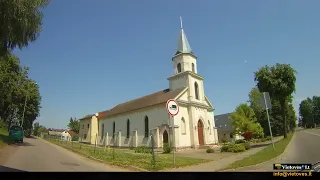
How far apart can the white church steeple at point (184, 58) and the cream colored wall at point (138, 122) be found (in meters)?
8.44

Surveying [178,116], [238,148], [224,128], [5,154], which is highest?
[178,116]

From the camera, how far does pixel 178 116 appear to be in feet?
95.1

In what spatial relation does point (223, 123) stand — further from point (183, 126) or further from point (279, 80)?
point (279, 80)

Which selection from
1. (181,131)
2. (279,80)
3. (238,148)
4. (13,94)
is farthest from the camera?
(181,131)

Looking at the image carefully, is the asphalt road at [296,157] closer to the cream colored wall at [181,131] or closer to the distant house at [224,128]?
the cream colored wall at [181,131]

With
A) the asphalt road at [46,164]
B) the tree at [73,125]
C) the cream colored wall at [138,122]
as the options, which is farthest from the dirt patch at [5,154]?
the tree at [73,125]

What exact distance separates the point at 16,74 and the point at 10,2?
9376 millimetres

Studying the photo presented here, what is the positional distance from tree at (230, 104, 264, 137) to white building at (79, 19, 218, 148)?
505 cm

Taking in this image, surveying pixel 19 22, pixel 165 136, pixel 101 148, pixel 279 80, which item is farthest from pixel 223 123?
pixel 19 22

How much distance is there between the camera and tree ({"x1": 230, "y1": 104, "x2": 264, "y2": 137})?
36531 mm

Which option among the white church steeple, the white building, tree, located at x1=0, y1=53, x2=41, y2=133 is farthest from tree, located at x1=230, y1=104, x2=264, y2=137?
tree, located at x1=0, y1=53, x2=41, y2=133

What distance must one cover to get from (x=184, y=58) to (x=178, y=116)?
1050 cm

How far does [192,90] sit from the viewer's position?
32.1m
